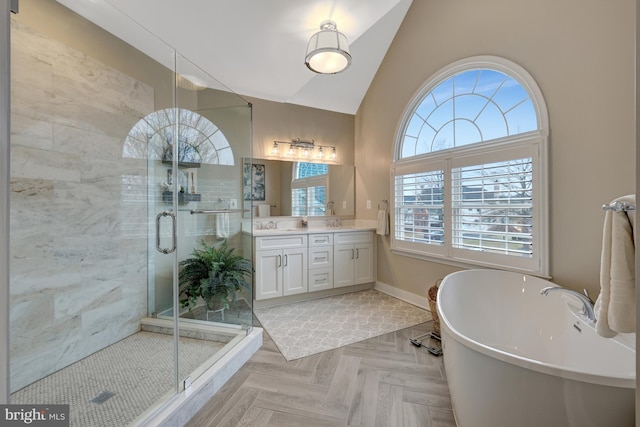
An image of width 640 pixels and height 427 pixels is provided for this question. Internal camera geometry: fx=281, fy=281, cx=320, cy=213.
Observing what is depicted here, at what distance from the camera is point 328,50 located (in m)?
2.53

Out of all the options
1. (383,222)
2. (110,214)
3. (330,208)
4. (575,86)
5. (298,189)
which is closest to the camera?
(575,86)

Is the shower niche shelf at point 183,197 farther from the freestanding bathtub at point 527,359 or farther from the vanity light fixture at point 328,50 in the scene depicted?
the freestanding bathtub at point 527,359

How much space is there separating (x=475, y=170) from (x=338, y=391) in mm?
2210

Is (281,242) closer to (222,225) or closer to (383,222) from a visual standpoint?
(222,225)

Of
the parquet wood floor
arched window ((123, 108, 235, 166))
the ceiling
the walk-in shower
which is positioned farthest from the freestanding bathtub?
the ceiling

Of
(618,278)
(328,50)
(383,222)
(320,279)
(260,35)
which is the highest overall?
(260,35)

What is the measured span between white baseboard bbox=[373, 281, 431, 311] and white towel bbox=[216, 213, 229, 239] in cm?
213

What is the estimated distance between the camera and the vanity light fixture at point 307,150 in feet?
12.7

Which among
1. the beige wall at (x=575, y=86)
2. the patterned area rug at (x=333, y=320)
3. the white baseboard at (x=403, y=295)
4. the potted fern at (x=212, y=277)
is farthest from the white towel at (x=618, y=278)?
the potted fern at (x=212, y=277)

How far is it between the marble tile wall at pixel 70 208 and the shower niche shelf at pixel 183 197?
0.20 m

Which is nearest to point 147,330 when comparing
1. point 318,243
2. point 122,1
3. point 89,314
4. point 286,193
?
point 89,314

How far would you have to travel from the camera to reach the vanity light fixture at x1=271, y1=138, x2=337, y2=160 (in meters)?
3.86

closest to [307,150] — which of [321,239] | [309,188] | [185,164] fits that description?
[309,188]

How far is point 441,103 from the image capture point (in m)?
3.05
